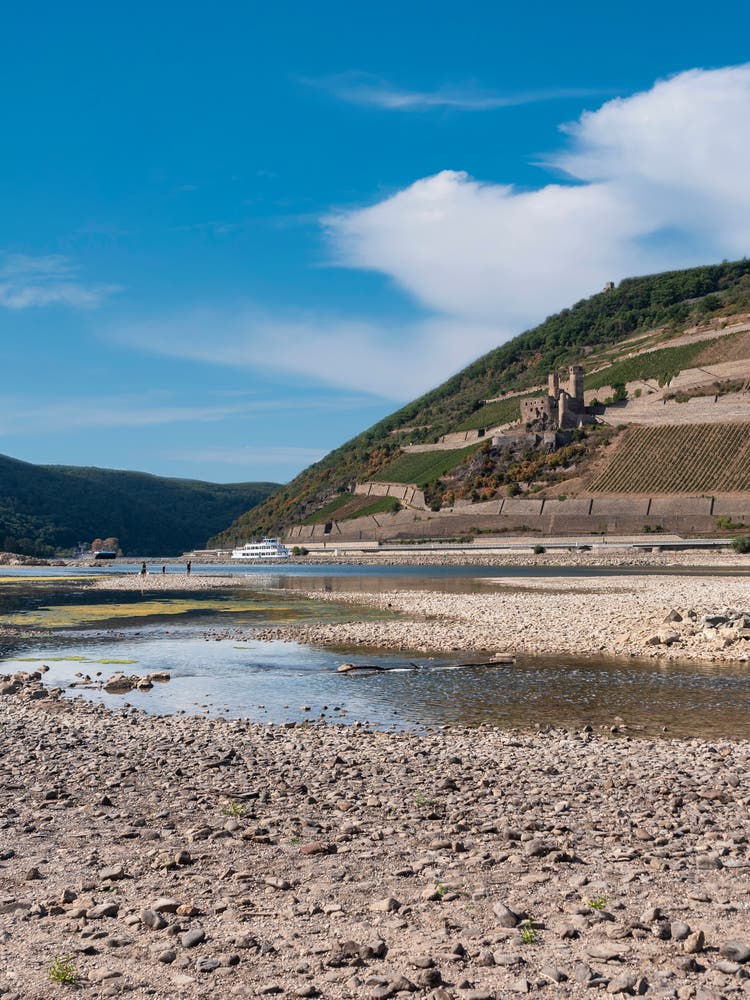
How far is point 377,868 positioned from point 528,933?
6.39 feet

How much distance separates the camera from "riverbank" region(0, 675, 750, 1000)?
242 inches

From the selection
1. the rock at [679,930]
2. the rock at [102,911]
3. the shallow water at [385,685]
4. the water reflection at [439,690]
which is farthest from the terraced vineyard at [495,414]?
the rock at [102,911]

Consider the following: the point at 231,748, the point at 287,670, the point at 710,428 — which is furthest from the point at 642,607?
the point at 710,428

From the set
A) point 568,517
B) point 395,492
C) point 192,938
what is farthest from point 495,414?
point 192,938

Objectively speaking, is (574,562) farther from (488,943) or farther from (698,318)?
(698,318)

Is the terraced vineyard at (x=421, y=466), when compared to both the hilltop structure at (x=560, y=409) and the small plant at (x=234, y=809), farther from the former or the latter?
the small plant at (x=234, y=809)

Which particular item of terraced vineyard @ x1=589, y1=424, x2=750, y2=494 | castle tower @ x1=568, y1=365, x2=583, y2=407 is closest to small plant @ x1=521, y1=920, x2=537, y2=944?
terraced vineyard @ x1=589, y1=424, x2=750, y2=494

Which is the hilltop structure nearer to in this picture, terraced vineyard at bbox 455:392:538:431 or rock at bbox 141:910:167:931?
terraced vineyard at bbox 455:392:538:431

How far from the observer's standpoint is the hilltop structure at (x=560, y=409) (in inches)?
5517

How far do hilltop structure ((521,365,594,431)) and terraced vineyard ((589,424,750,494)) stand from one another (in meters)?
13.7

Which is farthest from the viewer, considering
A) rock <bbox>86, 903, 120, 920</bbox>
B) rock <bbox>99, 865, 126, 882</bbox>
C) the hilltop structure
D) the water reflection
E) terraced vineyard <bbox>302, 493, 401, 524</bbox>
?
terraced vineyard <bbox>302, 493, 401, 524</bbox>

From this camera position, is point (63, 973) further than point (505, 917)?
No

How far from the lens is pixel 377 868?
815 centimetres

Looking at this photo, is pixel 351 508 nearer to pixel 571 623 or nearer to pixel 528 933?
pixel 571 623
